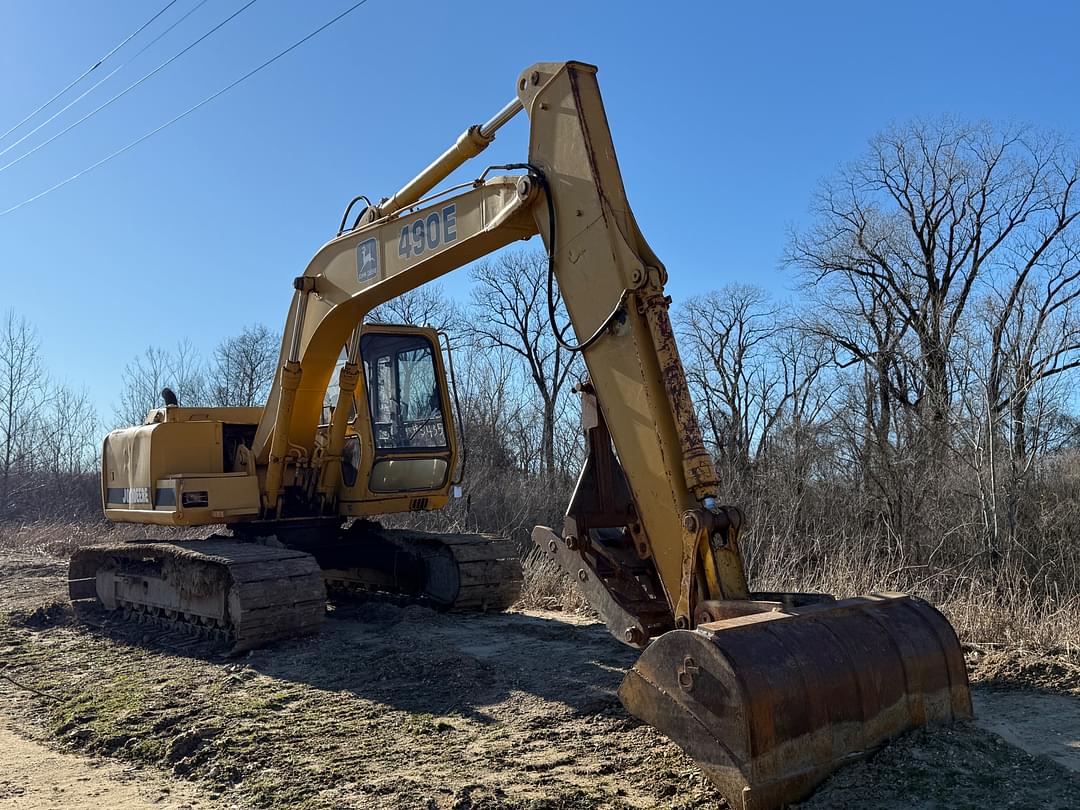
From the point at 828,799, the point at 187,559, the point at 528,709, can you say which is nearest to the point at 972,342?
the point at 528,709

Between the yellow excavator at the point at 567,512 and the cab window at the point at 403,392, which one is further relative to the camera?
the cab window at the point at 403,392

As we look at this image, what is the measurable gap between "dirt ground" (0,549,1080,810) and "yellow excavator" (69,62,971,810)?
1.13 feet

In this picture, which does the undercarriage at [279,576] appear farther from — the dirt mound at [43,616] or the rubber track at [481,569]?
the dirt mound at [43,616]

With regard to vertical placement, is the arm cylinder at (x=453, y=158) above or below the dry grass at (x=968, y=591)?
above

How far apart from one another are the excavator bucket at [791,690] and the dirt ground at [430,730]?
0.13 meters

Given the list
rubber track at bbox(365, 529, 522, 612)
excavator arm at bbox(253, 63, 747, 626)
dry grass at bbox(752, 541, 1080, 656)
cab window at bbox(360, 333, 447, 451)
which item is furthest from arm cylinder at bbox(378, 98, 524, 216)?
dry grass at bbox(752, 541, 1080, 656)

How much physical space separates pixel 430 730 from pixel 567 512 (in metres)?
1.48

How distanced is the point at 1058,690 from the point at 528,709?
3042 millimetres

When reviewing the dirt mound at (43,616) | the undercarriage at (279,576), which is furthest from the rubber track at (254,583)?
the dirt mound at (43,616)

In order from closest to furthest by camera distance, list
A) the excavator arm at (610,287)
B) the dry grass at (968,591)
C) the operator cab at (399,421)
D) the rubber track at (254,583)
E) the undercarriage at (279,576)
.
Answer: the excavator arm at (610,287) → the dry grass at (968,591) → the rubber track at (254,583) → the undercarriage at (279,576) → the operator cab at (399,421)

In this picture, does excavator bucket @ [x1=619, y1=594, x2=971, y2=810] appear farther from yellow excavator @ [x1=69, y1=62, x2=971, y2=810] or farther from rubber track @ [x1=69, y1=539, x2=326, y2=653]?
rubber track @ [x1=69, y1=539, x2=326, y2=653]

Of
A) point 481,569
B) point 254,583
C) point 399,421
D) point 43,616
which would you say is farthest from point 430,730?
point 43,616

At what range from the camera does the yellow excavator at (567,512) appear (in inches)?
153

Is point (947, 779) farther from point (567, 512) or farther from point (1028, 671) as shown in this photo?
point (567, 512)
